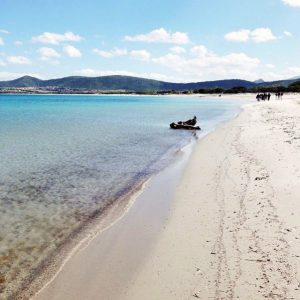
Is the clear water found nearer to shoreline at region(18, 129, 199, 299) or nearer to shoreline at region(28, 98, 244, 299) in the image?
shoreline at region(18, 129, 199, 299)

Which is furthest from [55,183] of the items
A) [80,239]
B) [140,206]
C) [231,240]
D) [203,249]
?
[231,240]

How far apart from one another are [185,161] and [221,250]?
42.9 ft

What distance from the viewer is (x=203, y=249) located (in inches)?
356

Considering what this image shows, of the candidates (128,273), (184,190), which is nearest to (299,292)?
(128,273)

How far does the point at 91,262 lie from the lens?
8.91 meters

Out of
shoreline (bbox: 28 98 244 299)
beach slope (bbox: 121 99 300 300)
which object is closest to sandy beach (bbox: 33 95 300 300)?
beach slope (bbox: 121 99 300 300)

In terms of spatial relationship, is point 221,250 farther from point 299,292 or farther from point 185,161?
point 185,161

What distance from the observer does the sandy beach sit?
7.31 metres

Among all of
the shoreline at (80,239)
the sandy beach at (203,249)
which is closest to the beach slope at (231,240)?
the sandy beach at (203,249)

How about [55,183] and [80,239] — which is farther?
[55,183]

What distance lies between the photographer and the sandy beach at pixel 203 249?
288 inches

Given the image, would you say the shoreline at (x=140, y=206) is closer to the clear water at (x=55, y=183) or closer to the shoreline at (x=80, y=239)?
the shoreline at (x=80, y=239)

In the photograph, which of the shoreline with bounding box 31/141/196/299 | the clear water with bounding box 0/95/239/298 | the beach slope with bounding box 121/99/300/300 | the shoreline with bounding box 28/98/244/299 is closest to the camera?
the beach slope with bounding box 121/99/300/300

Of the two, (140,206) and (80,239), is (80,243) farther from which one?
(140,206)
